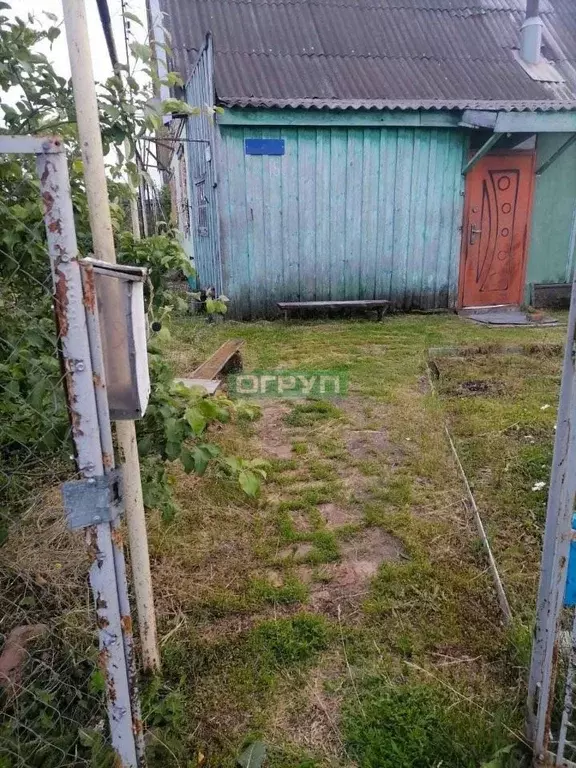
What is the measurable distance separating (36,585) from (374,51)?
30.1 ft

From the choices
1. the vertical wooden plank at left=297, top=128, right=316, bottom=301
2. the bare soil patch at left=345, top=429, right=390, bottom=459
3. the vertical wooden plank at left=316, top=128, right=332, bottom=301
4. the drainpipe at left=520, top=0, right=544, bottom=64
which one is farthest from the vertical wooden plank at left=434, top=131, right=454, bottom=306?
the bare soil patch at left=345, top=429, right=390, bottom=459

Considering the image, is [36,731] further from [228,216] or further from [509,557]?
[228,216]

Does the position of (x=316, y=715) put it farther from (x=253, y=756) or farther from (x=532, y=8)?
(x=532, y=8)

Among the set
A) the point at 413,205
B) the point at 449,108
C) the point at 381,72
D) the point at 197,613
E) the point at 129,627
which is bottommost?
the point at 197,613

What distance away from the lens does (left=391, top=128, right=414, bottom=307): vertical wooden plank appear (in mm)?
8039

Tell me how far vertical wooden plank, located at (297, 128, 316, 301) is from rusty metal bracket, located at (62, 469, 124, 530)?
23.6 ft

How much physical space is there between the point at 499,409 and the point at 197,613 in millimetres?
3010

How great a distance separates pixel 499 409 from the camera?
4.41 m

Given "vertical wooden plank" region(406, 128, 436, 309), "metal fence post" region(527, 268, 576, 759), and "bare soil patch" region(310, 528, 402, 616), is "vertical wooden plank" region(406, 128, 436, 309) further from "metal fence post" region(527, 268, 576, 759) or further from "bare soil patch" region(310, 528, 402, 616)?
"metal fence post" region(527, 268, 576, 759)

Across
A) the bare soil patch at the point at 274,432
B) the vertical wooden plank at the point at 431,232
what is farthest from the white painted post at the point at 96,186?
the vertical wooden plank at the point at 431,232

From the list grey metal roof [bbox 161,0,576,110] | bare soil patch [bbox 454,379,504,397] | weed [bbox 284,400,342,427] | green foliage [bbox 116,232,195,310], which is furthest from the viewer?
grey metal roof [bbox 161,0,576,110]

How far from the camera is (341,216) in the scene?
8148 millimetres

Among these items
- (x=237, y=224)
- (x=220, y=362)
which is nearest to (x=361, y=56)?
(x=237, y=224)

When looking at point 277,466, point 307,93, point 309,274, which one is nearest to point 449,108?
point 307,93
